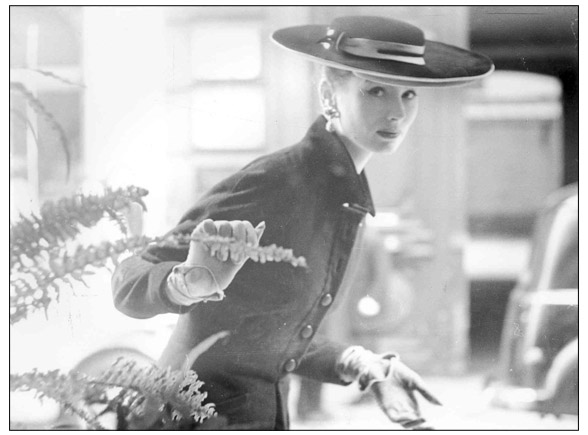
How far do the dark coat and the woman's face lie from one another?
0.08 meters

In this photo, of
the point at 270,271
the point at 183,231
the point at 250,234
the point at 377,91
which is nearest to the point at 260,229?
the point at 250,234

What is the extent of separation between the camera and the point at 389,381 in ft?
7.96

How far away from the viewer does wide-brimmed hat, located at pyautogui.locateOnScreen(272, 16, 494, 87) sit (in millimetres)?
2344

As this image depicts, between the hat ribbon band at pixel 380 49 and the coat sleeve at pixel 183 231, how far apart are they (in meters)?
0.51

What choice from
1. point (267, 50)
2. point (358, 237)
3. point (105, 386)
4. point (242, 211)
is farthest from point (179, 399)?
point (267, 50)

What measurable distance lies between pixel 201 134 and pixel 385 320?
89 centimetres

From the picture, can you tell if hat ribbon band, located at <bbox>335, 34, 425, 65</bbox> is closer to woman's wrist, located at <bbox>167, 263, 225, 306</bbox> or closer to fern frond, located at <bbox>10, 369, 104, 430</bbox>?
woman's wrist, located at <bbox>167, 263, 225, 306</bbox>

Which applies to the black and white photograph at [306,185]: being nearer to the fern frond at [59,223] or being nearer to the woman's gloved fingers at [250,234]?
the woman's gloved fingers at [250,234]

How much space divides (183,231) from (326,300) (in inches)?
21.0

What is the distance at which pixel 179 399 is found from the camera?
2.36 meters

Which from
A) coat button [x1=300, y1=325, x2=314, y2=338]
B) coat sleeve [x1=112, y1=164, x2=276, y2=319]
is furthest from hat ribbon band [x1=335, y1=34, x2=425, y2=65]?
coat button [x1=300, y1=325, x2=314, y2=338]

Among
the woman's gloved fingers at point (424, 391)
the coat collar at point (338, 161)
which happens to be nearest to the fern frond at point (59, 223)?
the coat collar at point (338, 161)

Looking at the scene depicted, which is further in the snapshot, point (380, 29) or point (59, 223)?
point (380, 29)

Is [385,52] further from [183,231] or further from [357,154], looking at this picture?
[183,231]
